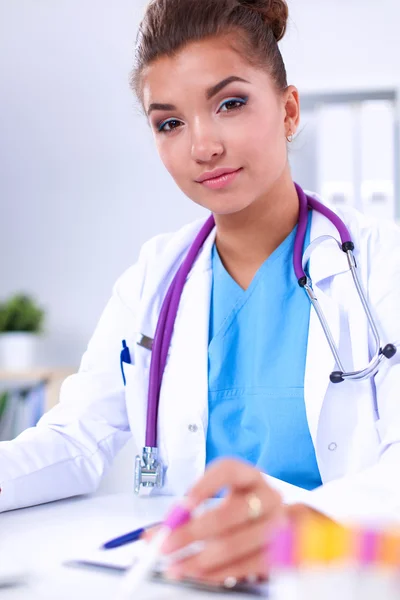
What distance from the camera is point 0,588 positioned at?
2.02ft

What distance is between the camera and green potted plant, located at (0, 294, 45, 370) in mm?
2660

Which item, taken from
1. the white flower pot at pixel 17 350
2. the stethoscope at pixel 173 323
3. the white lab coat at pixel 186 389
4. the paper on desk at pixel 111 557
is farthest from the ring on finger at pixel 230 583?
the white flower pot at pixel 17 350

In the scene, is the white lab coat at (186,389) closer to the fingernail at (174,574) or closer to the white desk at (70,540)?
the white desk at (70,540)

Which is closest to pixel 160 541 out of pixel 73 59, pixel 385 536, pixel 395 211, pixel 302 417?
pixel 385 536

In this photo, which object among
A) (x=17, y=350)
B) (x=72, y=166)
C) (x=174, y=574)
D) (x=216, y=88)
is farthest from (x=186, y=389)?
(x=72, y=166)

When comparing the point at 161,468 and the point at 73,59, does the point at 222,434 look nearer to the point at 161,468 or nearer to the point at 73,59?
the point at 161,468

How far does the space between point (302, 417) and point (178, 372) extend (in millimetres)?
228

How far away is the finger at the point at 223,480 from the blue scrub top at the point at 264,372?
0.59 meters

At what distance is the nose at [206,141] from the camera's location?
1.10 m

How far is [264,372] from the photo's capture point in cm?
116

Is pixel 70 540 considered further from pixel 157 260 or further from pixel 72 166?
pixel 72 166

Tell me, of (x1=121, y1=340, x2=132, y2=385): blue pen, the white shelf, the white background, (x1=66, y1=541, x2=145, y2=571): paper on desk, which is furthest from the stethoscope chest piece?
the white background

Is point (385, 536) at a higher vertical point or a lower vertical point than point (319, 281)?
lower

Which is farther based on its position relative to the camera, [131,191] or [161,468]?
[131,191]
